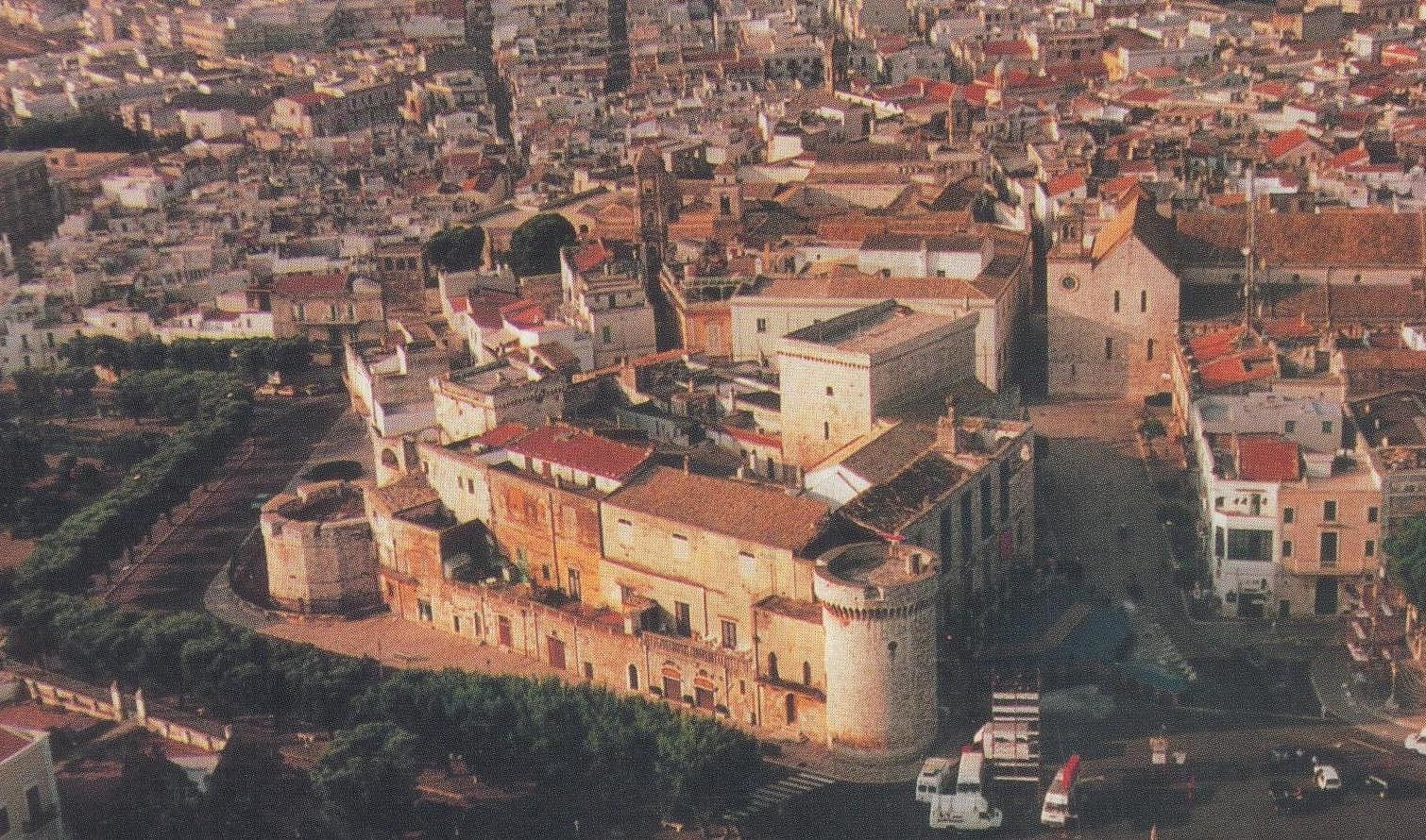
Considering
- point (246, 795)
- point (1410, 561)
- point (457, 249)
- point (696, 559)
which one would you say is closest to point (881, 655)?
point (696, 559)

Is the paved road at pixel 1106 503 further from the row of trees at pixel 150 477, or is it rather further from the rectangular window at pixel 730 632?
the row of trees at pixel 150 477

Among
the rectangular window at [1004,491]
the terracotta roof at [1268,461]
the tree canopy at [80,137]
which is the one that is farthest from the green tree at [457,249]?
the tree canopy at [80,137]

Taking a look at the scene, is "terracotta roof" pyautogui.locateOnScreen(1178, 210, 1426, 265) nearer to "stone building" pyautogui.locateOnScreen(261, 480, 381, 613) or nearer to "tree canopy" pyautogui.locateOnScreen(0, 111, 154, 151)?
"stone building" pyautogui.locateOnScreen(261, 480, 381, 613)

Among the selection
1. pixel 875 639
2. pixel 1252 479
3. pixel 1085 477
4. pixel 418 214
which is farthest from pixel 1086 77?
Result: pixel 875 639

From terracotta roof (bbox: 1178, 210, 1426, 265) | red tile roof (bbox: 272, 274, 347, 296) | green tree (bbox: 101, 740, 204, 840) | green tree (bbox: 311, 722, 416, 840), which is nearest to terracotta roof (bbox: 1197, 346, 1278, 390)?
terracotta roof (bbox: 1178, 210, 1426, 265)

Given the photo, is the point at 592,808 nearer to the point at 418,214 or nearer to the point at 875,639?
the point at 875,639

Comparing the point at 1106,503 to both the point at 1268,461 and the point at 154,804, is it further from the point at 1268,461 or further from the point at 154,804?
the point at 154,804
